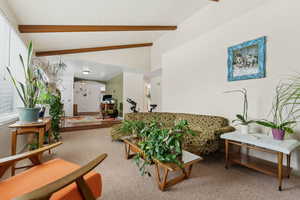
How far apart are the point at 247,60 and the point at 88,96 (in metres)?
9.22

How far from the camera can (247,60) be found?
93.1 inches

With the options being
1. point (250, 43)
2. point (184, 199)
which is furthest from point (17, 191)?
point (250, 43)

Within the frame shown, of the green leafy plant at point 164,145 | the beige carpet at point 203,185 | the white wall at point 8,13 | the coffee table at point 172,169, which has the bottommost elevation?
the beige carpet at point 203,185

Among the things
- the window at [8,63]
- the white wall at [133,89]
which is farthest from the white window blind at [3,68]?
the white wall at [133,89]

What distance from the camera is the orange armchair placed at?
0.71 meters

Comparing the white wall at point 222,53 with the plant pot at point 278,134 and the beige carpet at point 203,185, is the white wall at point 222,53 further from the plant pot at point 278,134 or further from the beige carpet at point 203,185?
the beige carpet at point 203,185

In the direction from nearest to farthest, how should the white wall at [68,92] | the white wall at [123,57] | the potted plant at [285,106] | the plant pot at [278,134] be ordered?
1. the plant pot at [278,134]
2. the potted plant at [285,106]
3. the white wall at [123,57]
4. the white wall at [68,92]

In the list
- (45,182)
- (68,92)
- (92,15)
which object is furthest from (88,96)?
(45,182)

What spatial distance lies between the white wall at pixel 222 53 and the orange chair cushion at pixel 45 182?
259cm

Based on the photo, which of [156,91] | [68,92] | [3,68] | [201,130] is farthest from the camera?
[68,92]

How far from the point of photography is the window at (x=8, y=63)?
2186mm

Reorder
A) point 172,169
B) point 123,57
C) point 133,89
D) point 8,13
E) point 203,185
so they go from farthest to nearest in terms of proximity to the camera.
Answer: point 133,89
point 123,57
point 8,13
point 203,185
point 172,169

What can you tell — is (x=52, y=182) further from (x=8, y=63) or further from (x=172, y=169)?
(x=8, y=63)

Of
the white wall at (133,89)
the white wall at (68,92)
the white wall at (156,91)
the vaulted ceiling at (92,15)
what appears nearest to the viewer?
the vaulted ceiling at (92,15)
